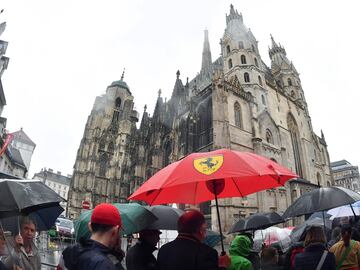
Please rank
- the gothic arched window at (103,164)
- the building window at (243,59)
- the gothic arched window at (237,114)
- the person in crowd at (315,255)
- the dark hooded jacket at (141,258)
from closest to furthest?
the person in crowd at (315,255), the dark hooded jacket at (141,258), the gothic arched window at (237,114), the building window at (243,59), the gothic arched window at (103,164)

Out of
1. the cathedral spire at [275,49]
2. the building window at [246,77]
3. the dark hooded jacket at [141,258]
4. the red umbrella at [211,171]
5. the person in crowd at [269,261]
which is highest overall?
the cathedral spire at [275,49]

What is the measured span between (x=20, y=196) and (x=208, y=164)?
2.35 m

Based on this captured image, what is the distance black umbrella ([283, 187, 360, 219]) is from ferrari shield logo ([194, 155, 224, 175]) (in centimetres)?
226

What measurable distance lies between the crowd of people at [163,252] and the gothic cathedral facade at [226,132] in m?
16.6

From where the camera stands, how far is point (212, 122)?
23.7 meters

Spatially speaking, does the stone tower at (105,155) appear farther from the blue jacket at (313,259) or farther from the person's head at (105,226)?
the person's head at (105,226)

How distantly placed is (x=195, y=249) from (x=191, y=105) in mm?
24822

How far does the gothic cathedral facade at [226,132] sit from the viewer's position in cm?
2367

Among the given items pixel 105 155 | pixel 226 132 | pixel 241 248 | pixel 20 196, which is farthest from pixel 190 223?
pixel 105 155

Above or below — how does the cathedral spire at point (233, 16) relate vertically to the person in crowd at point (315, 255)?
above

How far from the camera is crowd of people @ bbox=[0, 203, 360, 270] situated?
1.73 metres

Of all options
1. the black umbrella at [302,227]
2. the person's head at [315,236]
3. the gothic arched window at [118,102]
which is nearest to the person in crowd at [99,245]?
the person's head at [315,236]

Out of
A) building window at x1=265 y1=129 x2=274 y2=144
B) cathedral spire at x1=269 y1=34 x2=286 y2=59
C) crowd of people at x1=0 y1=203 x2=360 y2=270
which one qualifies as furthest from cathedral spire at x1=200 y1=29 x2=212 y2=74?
crowd of people at x1=0 y1=203 x2=360 y2=270

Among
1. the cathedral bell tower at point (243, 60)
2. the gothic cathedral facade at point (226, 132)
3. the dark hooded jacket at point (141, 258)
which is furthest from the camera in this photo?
the cathedral bell tower at point (243, 60)
